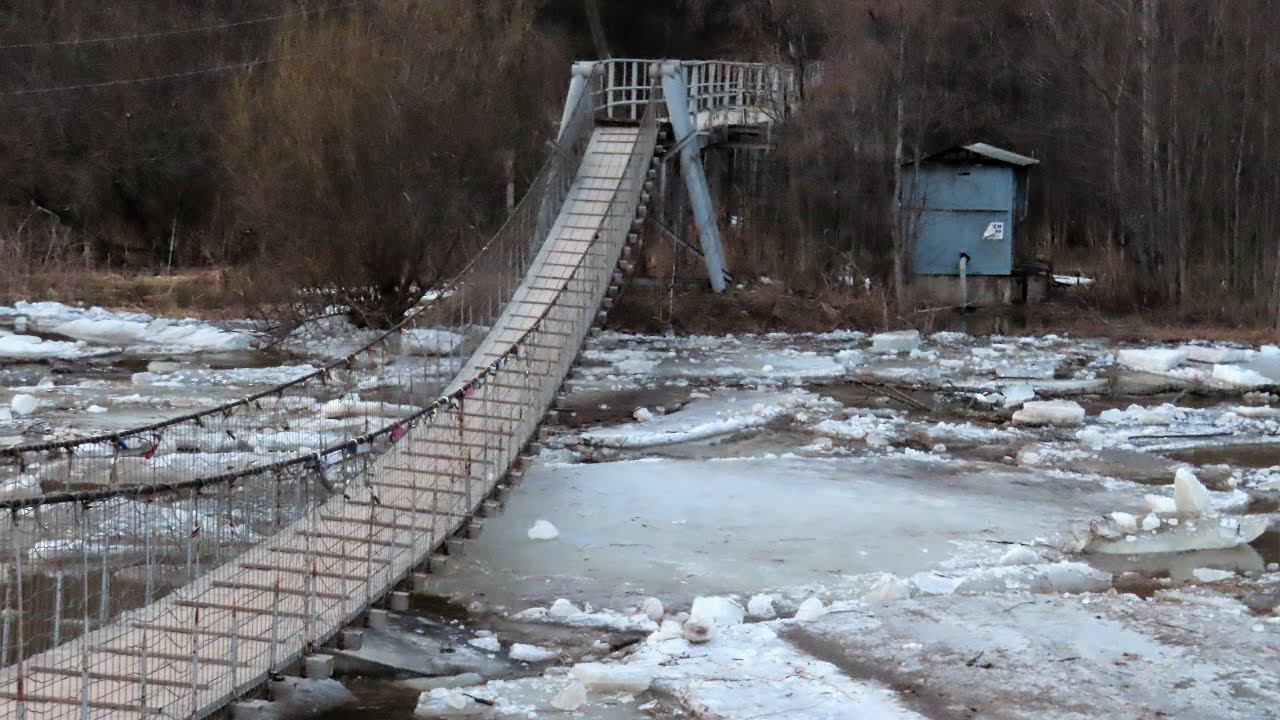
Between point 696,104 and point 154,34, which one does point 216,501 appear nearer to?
point 696,104

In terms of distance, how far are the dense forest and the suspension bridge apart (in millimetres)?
4363

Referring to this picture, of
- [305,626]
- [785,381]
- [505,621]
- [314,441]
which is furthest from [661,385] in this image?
[305,626]

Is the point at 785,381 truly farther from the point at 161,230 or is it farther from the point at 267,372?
the point at 161,230

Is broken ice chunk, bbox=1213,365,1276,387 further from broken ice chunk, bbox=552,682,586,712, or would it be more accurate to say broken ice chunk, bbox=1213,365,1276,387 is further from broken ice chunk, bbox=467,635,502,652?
broken ice chunk, bbox=552,682,586,712

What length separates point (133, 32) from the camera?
36.8 meters

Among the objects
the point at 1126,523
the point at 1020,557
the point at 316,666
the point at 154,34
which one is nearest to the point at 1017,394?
the point at 1126,523

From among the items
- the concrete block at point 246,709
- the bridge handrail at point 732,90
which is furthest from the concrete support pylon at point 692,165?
the concrete block at point 246,709

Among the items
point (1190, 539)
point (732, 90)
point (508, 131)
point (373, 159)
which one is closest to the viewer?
point (1190, 539)

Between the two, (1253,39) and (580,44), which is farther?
(580,44)

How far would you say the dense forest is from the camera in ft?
83.4

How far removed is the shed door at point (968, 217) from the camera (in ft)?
99.8

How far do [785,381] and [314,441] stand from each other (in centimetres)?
819

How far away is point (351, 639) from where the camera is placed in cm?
956

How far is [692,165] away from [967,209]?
672cm
